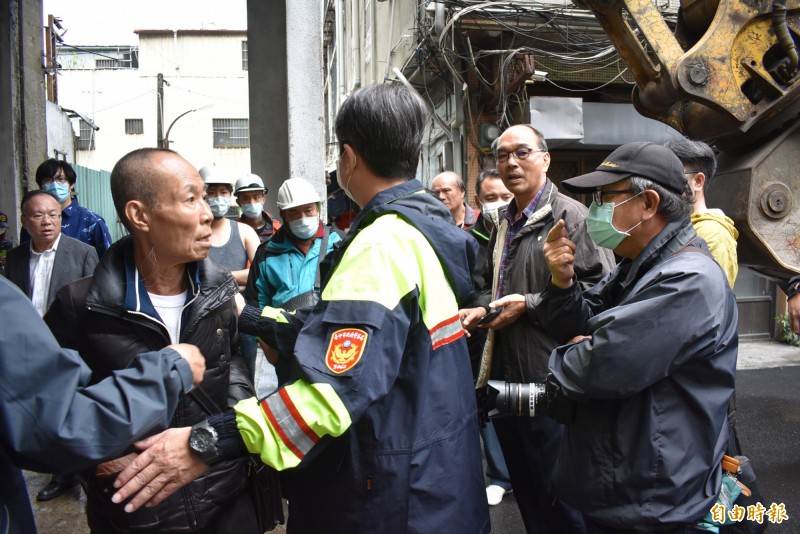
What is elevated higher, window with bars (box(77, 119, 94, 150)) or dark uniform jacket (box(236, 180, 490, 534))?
window with bars (box(77, 119, 94, 150))

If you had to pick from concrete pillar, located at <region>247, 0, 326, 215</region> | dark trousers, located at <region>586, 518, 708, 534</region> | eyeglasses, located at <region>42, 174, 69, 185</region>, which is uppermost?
concrete pillar, located at <region>247, 0, 326, 215</region>

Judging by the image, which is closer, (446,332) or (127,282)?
(446,332)

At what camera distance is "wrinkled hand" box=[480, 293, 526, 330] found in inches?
112

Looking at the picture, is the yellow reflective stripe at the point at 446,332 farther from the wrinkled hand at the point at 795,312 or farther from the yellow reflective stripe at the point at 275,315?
the wrinkled hand at the point at 795,312

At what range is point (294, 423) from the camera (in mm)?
1458

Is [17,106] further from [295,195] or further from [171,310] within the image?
[171,310]

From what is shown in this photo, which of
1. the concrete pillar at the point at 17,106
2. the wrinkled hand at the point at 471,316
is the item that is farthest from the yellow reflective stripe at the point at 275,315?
the concrete pillar at the point at 17,106

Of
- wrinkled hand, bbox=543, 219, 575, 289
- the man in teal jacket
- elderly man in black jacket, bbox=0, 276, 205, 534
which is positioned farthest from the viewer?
wrinkled hand, bbox=543, 219, 575, 289

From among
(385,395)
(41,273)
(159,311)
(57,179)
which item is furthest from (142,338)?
(57,179)

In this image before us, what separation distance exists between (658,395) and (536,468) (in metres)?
1.27

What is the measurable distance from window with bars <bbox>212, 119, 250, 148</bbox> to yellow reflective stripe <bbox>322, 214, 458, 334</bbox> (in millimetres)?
33591

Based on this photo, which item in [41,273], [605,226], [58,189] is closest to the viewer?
[605,226]

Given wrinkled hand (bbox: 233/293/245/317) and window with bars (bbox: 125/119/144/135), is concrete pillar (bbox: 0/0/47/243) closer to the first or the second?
wrinkled hand (bbox: 233/293/245/317)

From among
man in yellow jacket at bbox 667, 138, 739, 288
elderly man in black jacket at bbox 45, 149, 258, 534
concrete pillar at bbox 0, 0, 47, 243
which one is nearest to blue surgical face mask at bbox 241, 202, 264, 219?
elderly man in black jacket at bbox 45, 149, 258, 534
